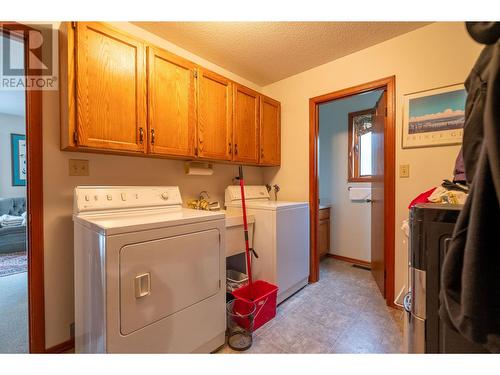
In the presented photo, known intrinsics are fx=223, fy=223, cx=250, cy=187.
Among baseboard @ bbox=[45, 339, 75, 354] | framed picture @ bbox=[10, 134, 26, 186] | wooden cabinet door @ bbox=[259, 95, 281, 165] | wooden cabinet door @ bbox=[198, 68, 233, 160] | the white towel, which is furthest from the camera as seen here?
framed picture @ bbox=[10, 134, 26, 186]

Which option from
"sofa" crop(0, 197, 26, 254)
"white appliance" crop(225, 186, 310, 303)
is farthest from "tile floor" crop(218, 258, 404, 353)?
"sofa" crop(0, 197, 26, 254)

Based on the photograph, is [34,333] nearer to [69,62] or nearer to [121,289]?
[121,289]

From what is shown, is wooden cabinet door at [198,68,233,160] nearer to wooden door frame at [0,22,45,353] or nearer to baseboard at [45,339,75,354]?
wooden door frame at [0,22,45,353]

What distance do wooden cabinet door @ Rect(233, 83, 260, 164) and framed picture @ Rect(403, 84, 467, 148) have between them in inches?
54.9

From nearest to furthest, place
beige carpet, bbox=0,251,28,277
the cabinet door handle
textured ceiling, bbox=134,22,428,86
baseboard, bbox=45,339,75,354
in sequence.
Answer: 1. baseboard, bbox=45,339,75,354
2. the cabinet door handle
3. textured ceiling, bbox=134,22,428,86
4. beige carpet, bbox=0,251,28,277

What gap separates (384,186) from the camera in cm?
209

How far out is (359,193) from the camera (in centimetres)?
318

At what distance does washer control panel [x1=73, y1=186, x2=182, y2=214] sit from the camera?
55.0 inches

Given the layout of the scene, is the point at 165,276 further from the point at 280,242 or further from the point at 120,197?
the point at 280,242

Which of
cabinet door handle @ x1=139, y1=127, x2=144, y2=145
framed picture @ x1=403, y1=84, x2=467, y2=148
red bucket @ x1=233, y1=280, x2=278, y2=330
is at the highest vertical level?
framed picture @ x1=403, y1=84, x2=467, y2=148

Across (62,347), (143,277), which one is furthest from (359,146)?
(62,347)

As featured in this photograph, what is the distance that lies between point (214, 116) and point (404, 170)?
5.76ft

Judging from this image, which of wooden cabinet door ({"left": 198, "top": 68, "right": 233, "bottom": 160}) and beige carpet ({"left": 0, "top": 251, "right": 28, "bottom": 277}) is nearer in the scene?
wooden cabinet door ({"left": 198, "top": 68, "right": 233, "bottom": 160})

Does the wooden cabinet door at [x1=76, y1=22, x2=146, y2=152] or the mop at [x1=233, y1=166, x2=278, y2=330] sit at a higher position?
the wooden cabinet door at [x1=76, y1=22, x2=146, y2=152]
